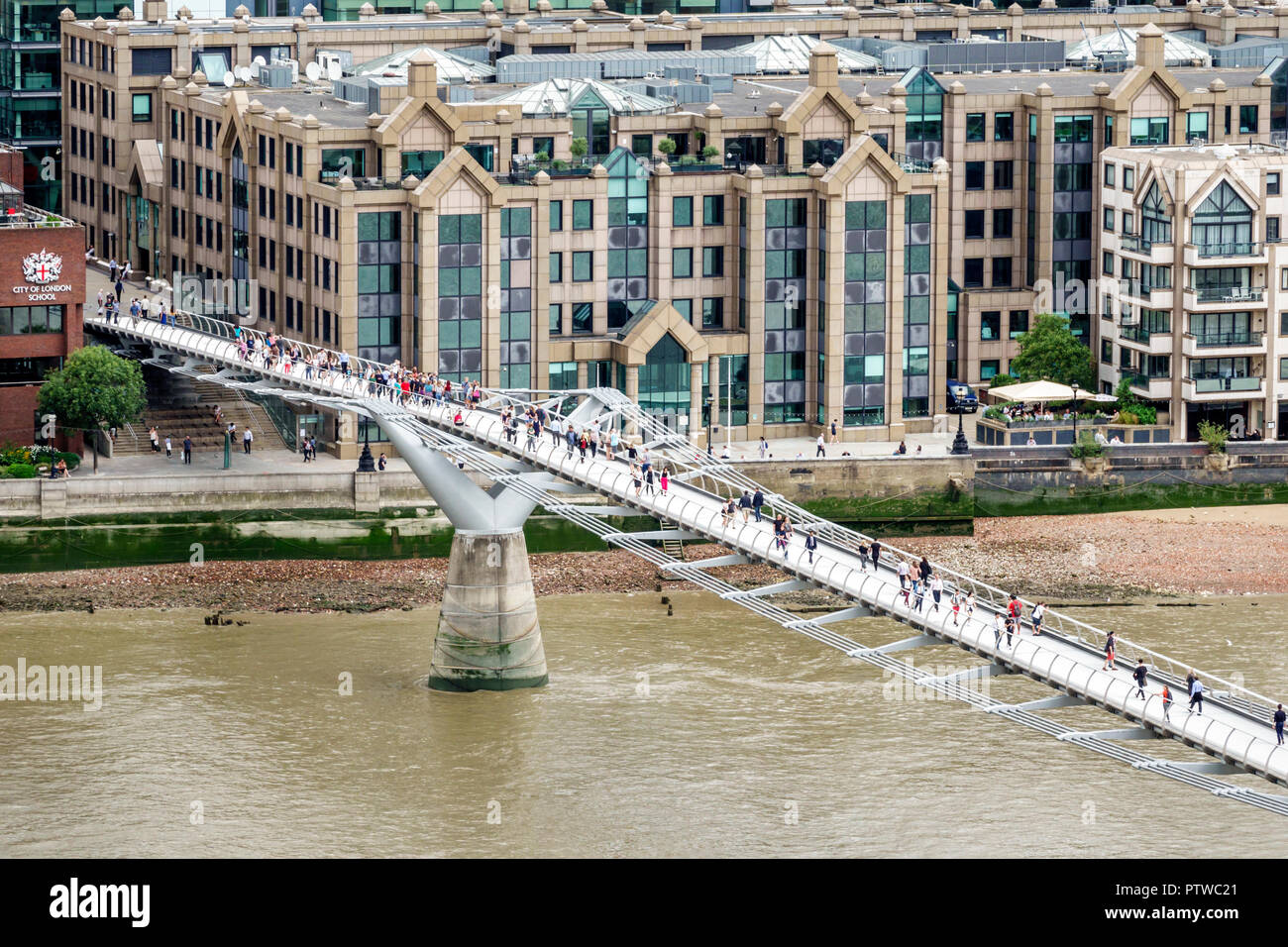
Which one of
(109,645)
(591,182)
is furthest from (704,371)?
(109,645)

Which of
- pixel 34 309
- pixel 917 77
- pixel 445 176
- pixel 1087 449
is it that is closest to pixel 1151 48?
pixel 917 77

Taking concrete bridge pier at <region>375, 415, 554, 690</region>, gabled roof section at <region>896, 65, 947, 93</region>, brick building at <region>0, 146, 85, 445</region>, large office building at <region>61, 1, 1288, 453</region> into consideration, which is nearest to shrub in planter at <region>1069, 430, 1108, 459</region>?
large office building at <region>61, 1, 1288, 453</region>

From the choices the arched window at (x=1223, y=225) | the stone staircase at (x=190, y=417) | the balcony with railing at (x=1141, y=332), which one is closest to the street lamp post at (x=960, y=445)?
the balcony with railing at (x=1141, y=332)

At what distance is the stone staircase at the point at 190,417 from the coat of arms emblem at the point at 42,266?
25.2 ft

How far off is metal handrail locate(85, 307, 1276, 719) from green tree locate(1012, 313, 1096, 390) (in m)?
19.1

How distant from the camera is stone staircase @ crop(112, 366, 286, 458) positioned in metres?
143

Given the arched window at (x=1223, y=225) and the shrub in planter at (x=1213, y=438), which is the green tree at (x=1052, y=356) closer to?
the shrub in planter at (x=1213, y=438)

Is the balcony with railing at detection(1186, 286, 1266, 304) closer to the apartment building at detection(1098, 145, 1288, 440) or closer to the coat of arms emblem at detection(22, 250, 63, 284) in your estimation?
the apartment building at detection(1098, 145, 1288, 440)

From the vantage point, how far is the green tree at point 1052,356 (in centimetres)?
15000

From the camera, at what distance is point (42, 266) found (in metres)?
138

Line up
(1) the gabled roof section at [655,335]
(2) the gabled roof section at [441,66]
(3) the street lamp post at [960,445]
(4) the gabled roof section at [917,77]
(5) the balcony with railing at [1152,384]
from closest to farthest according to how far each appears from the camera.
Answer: (1) the gabled roof section at [655,335], (3) the street lamp post at [960,445], (5) the balcony with railing at [1152,384], (4) the gabled roof section at [917,77], (2) the gabled roof section at [441,66]

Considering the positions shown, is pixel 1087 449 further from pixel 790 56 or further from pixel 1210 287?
pixel 790 56

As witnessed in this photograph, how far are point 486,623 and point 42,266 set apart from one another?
31.1 metres

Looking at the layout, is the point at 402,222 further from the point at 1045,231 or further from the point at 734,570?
the point at 1045,231
